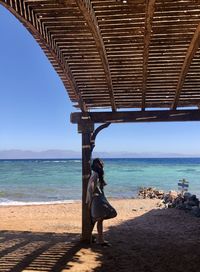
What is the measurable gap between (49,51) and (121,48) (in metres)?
1.37

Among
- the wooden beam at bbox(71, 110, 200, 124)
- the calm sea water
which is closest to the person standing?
the wooden beam at bbox(71, 110, 200, 124)

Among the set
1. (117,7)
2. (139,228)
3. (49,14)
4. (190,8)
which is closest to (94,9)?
(117,7)

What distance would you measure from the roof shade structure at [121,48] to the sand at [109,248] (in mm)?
3344

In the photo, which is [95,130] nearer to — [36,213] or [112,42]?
[112,42]

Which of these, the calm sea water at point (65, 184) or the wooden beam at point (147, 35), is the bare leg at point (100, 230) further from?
the calm sea water at point (65, 184)

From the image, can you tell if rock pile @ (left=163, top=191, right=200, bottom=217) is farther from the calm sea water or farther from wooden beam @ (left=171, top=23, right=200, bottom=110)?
the calm sea water

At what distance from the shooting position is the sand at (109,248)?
7227 millimetres

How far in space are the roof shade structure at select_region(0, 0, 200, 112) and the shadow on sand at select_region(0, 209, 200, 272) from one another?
333cm

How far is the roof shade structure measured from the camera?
4.85 meters

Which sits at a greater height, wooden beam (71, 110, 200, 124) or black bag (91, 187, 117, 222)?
wooden beam (71, 110, 200, 124)

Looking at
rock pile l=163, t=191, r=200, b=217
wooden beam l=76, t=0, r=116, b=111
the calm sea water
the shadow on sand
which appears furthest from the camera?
the calm sea water

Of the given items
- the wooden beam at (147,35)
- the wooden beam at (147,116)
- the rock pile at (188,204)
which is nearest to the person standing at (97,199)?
the wooden beam at (147,116)

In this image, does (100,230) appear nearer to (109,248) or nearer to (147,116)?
(109,248)

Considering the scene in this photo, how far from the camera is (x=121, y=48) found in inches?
257
